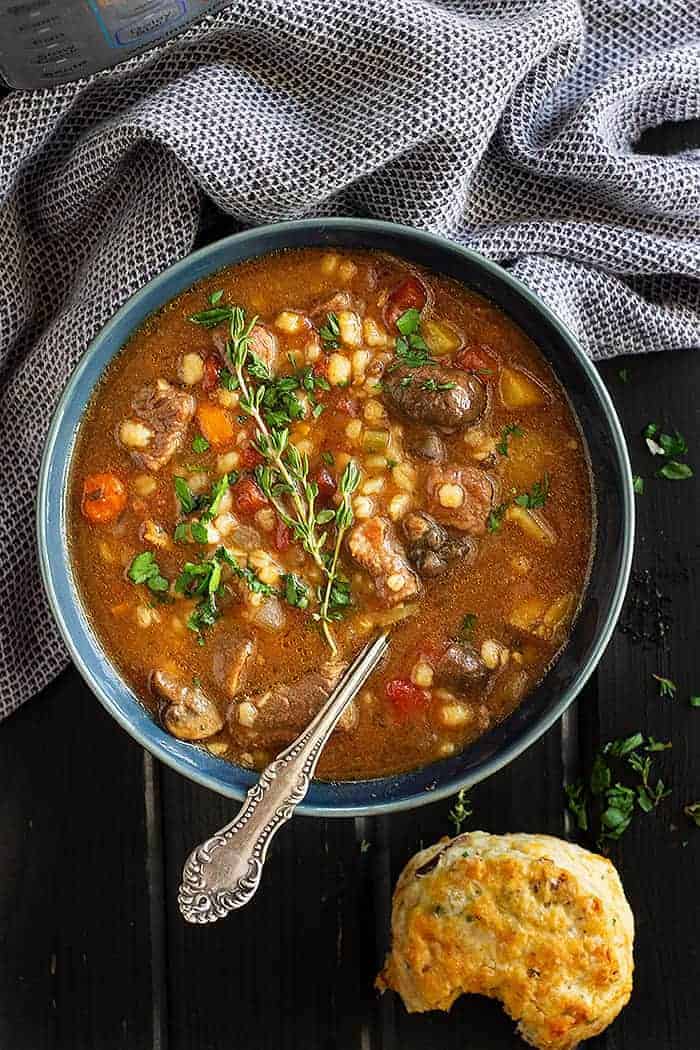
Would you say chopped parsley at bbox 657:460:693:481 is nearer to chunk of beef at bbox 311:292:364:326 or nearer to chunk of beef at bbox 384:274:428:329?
chunk of beef at bbox 384:274:428:329

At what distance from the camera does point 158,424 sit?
320 cm

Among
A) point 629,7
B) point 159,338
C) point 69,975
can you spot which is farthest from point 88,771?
point 629,7

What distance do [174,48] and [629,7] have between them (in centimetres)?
140

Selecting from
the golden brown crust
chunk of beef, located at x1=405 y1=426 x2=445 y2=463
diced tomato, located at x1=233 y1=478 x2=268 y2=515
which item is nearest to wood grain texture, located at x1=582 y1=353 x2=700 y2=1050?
the golden brown crust

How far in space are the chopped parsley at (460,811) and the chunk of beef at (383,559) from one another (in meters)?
0.83

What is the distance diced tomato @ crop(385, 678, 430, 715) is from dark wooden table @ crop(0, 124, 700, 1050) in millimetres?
587

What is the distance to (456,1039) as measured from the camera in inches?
145

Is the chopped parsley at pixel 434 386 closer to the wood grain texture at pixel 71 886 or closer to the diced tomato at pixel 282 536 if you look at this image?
the diced tomato at pixel 282 536

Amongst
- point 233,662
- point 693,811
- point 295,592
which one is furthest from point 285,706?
point 693,811

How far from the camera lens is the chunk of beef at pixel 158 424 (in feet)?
10.5

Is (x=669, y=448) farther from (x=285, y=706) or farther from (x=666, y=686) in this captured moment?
(x=285, y=706)

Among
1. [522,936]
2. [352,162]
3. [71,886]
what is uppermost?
[352,162]

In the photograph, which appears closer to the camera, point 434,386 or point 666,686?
point 434,386

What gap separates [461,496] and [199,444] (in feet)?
2.42
